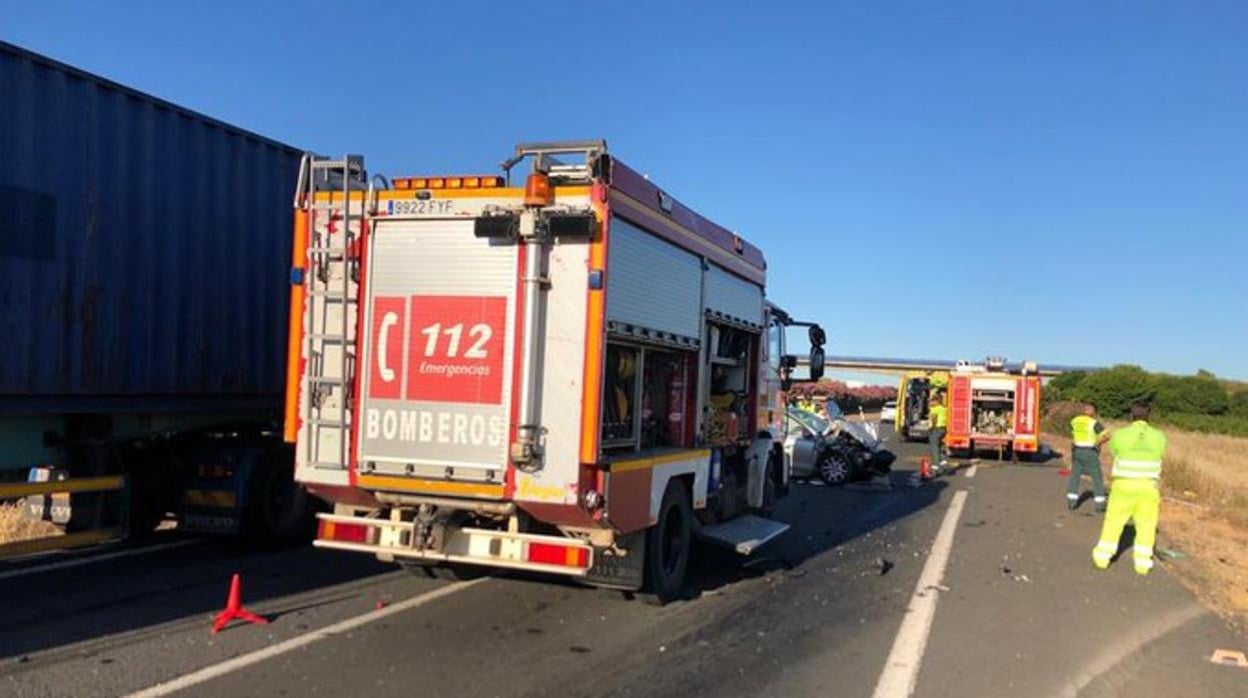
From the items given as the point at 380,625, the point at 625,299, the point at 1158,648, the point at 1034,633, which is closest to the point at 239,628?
the point at 380,625

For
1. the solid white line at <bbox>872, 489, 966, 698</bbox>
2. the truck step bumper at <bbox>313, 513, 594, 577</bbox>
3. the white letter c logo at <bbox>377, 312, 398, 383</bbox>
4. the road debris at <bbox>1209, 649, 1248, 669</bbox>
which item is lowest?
the solid white line at <bbox>872, 489, 966, 698</bbox>

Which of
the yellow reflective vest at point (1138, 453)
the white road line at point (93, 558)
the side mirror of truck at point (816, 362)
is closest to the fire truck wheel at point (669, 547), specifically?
the side mirror of truck at point (816, 362)

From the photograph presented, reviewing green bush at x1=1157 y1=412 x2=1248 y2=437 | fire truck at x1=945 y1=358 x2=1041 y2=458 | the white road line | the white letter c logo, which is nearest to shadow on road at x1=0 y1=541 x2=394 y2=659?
the white road line

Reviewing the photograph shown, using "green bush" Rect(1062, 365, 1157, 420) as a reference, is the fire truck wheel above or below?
below

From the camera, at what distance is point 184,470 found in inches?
381

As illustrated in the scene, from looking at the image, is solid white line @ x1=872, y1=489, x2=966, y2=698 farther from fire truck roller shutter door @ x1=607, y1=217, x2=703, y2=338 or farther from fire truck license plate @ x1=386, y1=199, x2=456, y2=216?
fire truck license plate @ x1=386, y1=199, x2=456, y2=216

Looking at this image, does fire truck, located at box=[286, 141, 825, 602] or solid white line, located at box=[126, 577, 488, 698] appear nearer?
solid white line, located at box=[126, 577, 488, 698]

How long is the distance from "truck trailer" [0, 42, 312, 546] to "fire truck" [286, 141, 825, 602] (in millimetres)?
2071

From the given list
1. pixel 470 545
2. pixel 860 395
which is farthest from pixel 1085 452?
pixel 860 395

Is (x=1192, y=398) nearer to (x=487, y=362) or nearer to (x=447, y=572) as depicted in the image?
(x=447, y=572)

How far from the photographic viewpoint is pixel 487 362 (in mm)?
6625

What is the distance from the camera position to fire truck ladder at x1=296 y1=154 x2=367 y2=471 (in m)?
6.93

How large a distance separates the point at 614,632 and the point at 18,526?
22.0 ft

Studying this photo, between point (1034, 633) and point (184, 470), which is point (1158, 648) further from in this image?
point (184, 470)
